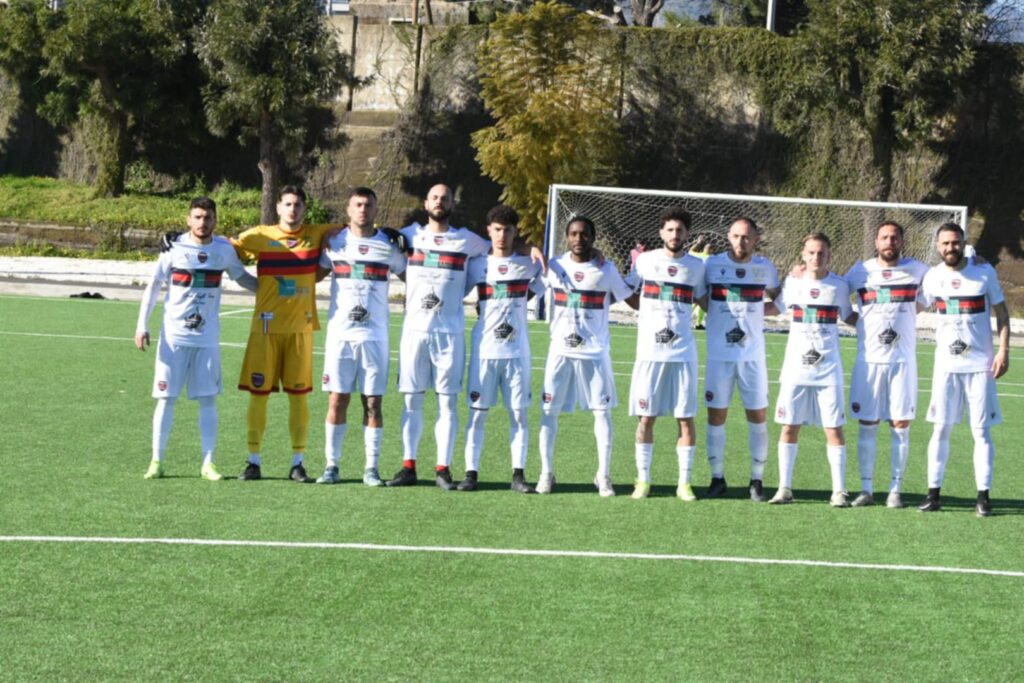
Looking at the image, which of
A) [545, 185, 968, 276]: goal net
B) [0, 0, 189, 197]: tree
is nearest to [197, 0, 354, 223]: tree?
[0, 0, 189, 197]: tree

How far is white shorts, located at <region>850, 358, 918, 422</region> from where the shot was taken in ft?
29.2

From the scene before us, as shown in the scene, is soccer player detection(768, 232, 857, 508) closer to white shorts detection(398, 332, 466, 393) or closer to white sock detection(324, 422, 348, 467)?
white shorts detection(398, 332, 466, 393)

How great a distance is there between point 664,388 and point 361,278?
2018 mm

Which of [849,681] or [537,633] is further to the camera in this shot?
[537,633]

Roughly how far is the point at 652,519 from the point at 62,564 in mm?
3275

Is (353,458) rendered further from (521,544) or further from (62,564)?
(62,564)

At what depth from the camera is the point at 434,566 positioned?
698cm

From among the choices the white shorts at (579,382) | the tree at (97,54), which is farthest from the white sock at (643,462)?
the tree at (97,54)

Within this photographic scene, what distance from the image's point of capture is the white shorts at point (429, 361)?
360 inches

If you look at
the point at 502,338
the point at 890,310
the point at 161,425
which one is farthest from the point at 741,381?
the point at 161,425

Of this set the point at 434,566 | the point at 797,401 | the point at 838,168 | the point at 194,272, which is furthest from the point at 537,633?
the point at 838,168

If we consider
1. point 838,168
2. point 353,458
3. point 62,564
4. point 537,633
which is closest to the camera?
point 537,633

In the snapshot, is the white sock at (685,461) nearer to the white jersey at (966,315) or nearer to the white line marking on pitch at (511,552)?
the white jersey at (966,315)

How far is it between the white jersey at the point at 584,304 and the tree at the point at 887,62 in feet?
69.5
